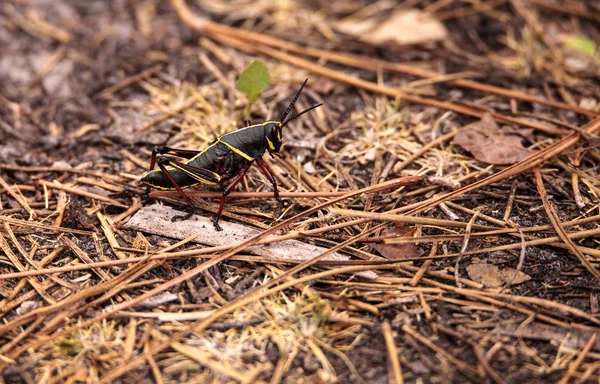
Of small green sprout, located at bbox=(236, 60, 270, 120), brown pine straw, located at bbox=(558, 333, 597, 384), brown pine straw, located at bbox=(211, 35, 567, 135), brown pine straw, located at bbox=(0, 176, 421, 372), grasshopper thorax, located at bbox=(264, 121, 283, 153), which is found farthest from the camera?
brown pine straw, located at bbox=(211, 35, 567, 135)

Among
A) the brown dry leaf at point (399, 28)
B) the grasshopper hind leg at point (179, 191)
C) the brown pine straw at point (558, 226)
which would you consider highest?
the brown dry leaf at point (399, 28)

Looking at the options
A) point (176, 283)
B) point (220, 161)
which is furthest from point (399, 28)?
point (176, 283)

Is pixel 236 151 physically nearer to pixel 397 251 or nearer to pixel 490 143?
pixel 397 251

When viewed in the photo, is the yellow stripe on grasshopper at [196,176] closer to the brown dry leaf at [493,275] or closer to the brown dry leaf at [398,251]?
the brown dry leaf at [398,251]

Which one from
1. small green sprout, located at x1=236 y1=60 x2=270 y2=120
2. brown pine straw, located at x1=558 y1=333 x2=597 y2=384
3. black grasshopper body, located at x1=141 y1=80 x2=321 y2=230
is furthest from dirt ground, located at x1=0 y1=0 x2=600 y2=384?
small green sprout, located at x1=236 y1=60 x2=270 y2=120

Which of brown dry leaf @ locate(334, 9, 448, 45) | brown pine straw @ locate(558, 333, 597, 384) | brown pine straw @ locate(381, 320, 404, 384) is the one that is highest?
brown dry leaf @ locate(334, 9, 448, 45)

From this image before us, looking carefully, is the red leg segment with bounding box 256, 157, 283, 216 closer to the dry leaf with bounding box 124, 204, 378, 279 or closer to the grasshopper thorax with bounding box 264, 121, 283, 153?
the grasshopper thorax with bounding box 264, 121, 283, 153

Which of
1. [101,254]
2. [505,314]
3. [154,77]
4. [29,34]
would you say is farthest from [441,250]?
[29,34]

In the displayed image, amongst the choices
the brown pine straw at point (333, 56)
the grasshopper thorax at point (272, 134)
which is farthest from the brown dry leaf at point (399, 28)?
the grasshopper thorax at point (272, 134)
